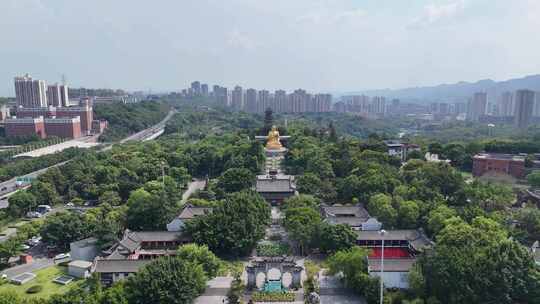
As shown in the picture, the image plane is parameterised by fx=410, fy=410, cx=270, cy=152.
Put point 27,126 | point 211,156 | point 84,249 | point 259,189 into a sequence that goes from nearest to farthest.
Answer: point 84,249 < point 259,189 < point 211,156 < point 27,126

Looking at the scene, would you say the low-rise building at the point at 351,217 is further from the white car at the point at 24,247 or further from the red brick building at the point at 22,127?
the red brick building at the point at 22,127

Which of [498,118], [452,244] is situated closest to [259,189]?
[452,244]

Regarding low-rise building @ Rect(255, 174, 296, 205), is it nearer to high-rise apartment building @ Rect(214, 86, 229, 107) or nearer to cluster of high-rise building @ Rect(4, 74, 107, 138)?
cluster of high-rise building @ Rect(4, 74, 107, 138)

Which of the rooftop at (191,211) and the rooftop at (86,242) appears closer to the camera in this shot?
the rooftop at (86,242)

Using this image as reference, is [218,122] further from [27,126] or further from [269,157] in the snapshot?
[269,157]

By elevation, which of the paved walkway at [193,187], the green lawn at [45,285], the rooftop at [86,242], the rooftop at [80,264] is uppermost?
the rooftop at [86,242]

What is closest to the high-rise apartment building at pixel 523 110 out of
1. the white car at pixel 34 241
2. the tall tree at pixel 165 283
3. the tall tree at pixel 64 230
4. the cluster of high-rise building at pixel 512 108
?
the cluster of high-rise building at pixel 512 108
